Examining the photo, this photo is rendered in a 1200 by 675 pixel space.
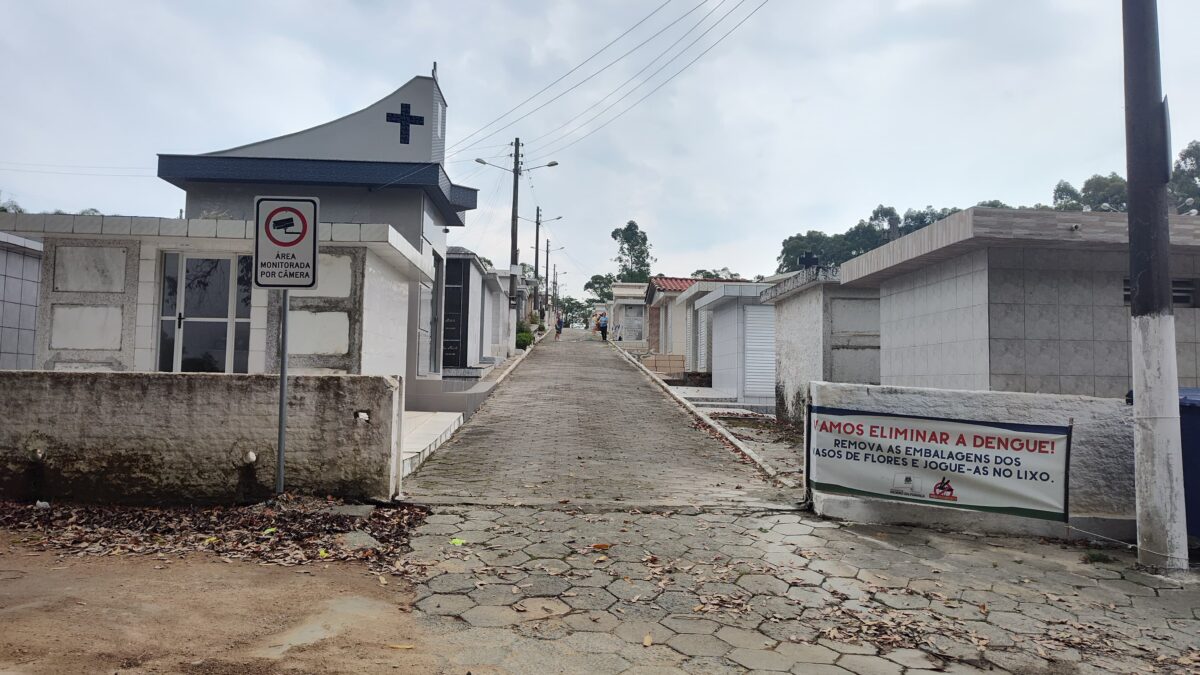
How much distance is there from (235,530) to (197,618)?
1668 millimetres

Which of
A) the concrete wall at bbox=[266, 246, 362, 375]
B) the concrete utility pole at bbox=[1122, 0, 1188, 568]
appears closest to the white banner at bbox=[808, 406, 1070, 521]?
the concrete utility pole at bbox=[1122, 0, 1188, 568]

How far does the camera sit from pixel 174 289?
8336 millimetres

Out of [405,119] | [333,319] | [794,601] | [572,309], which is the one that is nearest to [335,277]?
[333,319]

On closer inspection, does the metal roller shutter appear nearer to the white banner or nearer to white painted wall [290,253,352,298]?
the white banner

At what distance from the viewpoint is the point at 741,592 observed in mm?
4371

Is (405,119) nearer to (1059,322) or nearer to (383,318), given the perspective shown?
(383,318)

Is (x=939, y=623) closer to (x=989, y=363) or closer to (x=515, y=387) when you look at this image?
(x=989, y=363)

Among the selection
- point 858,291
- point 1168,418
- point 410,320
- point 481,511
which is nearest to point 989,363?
point 1168,418

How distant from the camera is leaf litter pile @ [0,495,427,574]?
479cm

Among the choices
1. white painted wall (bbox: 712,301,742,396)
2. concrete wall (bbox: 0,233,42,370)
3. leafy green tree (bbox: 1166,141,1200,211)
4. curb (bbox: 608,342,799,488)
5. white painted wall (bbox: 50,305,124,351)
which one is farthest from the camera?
leafy green tree (bbox: 1166,141,1200,211)

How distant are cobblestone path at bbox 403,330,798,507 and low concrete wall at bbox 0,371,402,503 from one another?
96 centimetres

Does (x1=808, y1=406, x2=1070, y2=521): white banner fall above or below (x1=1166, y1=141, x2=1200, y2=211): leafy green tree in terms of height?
below

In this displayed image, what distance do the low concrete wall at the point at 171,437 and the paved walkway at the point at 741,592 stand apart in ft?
3.36

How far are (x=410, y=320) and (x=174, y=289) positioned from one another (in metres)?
4.04
